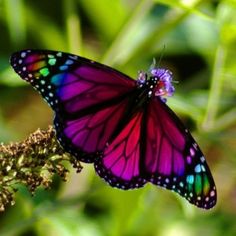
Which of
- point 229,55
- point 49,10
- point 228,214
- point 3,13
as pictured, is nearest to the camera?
point 229,55

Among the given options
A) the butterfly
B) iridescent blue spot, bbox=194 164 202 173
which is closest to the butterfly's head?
the butterfly

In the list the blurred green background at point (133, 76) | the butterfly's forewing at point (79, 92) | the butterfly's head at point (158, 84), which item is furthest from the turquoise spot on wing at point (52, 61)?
the blurred green background at point (133, 76)

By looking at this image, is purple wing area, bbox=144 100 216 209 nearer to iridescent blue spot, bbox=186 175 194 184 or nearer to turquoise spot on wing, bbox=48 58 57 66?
iridescent blue spot, bbox=186 175 194 184

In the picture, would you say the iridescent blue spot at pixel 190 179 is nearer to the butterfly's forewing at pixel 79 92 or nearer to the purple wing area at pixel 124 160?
the purple wing area at pixel 124 160

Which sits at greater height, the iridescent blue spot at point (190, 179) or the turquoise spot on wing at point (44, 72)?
the turquoise spot on wing at point (44, 72)

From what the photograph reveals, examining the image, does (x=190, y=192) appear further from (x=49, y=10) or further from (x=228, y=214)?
(x=49, y=10)

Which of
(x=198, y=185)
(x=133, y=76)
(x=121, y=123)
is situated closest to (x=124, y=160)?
(x=121, y=123)

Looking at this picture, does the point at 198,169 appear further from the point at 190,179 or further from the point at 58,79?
the point at 58,79

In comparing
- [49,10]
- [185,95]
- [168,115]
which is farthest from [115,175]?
[49,10]

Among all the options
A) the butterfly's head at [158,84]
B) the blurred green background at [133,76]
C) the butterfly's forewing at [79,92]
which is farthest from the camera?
the blurred green background at [133,76]
